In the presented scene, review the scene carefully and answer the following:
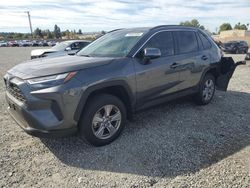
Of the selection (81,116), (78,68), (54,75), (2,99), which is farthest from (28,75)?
(2,99)

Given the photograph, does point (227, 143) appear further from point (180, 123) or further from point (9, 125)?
point (9, 125)

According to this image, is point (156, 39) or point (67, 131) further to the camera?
point (156, 39)

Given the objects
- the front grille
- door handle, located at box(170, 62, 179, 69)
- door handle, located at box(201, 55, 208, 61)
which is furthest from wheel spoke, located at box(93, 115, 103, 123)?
door handle, located at box(201, 55, 208, 61)

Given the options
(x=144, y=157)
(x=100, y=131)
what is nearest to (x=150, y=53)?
(x=100, y=131)

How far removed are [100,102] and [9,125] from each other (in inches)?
87.2

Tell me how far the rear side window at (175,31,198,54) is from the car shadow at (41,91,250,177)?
1306 mm

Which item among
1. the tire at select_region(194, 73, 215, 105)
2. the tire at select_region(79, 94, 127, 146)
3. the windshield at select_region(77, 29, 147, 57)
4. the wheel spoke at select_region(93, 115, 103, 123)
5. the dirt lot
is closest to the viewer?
the dirt lot

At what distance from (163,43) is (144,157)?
7.20 feet

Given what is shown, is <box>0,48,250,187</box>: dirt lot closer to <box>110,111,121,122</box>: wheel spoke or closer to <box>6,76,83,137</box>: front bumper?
<box>110,111,121,122</box>: wheel spoke

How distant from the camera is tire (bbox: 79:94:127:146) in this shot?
370cm

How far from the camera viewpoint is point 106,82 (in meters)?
3.79

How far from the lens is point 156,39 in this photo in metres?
4.70

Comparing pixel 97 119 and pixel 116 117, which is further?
pixel 116 117

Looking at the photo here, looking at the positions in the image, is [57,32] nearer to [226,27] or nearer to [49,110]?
[226,27]
